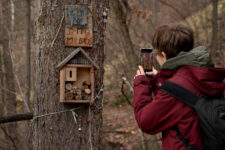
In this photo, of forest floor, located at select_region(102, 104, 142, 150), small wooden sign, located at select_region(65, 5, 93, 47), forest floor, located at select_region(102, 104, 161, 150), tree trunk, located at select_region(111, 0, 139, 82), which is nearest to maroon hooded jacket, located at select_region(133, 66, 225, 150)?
small wooden sign, located at select_region(65, 5, 93, 47)

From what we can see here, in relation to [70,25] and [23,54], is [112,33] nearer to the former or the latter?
[23,54]

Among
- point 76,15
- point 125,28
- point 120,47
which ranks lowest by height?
point 120,47

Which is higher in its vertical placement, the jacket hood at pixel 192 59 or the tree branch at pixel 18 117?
the jacket hood at pixel 192 59

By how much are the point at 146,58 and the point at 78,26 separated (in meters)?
0.70

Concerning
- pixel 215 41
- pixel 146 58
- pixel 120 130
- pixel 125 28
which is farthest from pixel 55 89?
pixel 215 41

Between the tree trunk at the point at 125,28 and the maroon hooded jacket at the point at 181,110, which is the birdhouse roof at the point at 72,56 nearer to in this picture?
the maroon hooded jacket at the point at 181,110

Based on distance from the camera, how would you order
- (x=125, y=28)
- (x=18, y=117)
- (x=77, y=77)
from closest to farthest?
1. (x=77, y=77)
2. (x=18, y=117)
3. (x=125, y=28)

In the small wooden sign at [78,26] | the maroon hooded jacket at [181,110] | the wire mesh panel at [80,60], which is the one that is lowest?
the maroon hooded jacket at [181,110]

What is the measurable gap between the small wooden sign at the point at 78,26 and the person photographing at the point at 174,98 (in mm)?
723

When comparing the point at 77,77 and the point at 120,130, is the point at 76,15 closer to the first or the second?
the point at 77,77

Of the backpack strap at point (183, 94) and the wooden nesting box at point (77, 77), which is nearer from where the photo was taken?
the backpack strap at point (183, 94)

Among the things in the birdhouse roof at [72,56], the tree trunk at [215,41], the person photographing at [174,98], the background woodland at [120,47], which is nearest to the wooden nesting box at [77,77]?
the birdhouse roof at [72,56]

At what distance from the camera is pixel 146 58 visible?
237cm

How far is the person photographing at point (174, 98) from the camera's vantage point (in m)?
1.92
